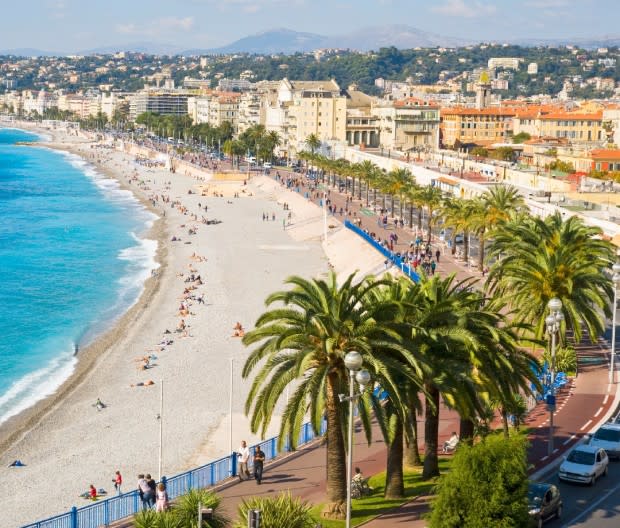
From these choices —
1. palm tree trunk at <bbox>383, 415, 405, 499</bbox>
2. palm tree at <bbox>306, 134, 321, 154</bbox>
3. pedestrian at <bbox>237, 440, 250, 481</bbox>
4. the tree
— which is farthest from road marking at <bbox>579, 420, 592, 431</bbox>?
palm tree at <bbox>306, 134, 321, 154</bbox>

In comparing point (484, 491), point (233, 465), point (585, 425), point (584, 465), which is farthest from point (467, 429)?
point (484, 491)

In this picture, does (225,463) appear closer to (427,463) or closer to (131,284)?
(427,463)

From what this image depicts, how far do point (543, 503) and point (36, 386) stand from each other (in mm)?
25434

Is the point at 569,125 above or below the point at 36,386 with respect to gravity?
above

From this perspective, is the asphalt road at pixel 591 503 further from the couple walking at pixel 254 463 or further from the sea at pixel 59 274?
the sea at pixel 59 274

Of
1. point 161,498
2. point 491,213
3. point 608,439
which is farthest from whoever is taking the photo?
point 491,213

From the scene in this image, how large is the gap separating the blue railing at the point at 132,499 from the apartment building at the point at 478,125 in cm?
11140

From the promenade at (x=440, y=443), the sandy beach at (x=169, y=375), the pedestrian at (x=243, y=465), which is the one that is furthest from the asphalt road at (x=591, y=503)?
the sandy beach at (x=169, y=375)

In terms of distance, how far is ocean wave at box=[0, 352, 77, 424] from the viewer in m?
36.3

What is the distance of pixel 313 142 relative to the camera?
420 feet

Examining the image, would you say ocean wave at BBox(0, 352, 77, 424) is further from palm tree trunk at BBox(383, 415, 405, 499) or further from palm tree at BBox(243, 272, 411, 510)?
palm tree trunk at BBox(383, 415, 405, 499)

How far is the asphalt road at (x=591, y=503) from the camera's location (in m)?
18.6

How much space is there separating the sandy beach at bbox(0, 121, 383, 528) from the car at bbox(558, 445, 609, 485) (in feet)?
39.9

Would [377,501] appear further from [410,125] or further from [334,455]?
[410,125]
